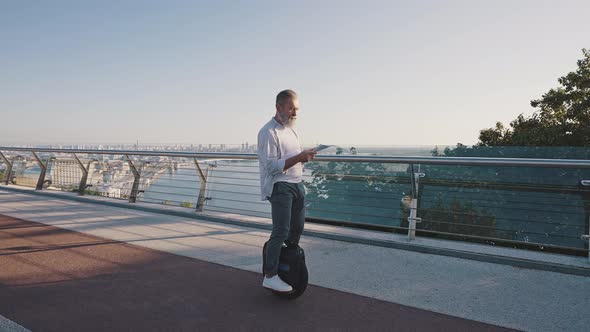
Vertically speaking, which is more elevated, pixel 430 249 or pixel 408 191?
pixel 408 191

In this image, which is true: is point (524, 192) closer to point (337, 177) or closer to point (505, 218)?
point (505, 218)

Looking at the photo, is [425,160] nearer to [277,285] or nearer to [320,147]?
[320,147]

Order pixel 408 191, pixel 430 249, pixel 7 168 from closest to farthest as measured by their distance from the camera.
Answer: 1. pixel 430 249
2. pixel 408 191
3. pixel 7 168

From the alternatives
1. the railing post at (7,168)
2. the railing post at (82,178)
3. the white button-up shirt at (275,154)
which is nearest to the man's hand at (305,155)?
the white button-up shirt at (275,154)

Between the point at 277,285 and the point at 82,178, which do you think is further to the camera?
the point at 82,178

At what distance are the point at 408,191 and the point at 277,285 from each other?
305 cm

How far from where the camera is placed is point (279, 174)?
3.41 metres

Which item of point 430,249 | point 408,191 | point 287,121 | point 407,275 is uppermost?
point 287,121

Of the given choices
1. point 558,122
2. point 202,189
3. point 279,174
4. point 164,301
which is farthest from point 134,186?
point 558,122

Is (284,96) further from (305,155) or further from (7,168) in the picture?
(7,168)

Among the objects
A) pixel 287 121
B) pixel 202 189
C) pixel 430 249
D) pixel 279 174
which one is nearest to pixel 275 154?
pixel 279 174

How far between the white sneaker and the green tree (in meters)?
12.2

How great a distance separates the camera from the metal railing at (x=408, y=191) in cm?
493

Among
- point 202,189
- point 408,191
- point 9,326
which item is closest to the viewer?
point 9,326
